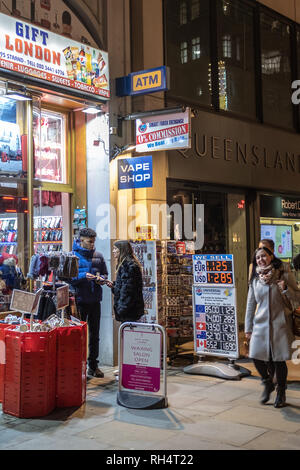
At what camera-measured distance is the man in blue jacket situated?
8555 millimetres

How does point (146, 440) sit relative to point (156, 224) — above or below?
below

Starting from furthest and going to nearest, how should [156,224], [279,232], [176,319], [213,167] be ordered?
[279,232] < [213,167] < [156,224] < [176,319]

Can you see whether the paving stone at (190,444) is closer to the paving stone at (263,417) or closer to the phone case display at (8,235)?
the paving stone at (263,417)

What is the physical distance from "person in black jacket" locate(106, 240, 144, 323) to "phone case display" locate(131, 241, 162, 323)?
89 cm

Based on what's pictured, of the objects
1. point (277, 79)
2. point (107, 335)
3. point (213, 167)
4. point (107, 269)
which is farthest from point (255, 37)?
point (107, 335)

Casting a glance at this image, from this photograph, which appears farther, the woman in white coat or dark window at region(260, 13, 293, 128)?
dark window at region(260, 13, 293, 128)

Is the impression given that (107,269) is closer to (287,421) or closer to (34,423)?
(34,423)

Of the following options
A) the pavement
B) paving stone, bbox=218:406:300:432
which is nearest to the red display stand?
the pavement

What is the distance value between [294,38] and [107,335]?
9.52m

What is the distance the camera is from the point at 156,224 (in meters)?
10.2

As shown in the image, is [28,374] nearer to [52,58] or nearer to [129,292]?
[129,292]

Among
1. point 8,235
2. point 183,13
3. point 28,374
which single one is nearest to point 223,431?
point 28,374

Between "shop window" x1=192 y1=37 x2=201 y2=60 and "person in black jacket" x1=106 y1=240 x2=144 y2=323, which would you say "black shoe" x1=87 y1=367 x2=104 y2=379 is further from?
"shop window" x1=192 y1=37 x2=201 y2=60

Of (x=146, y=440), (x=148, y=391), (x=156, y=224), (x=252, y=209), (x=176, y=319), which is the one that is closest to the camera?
(x=146, y=440)
